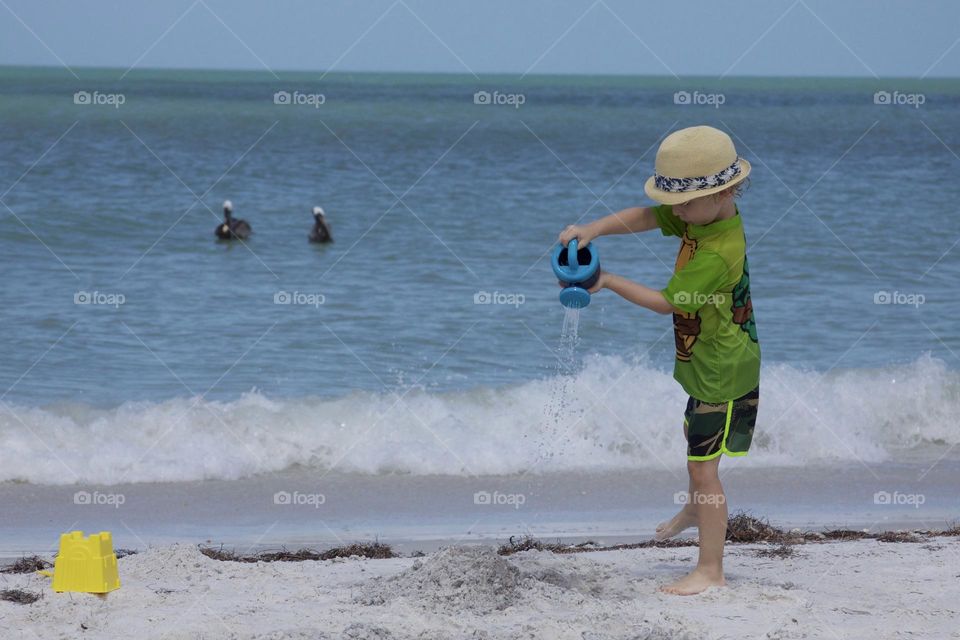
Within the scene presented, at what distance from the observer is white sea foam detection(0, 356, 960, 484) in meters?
6.53

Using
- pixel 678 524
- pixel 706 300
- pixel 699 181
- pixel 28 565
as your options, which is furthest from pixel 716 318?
pixel 28 565

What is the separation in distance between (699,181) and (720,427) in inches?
30.3

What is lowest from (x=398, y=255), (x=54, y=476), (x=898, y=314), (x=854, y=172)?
(x=54, y=476)

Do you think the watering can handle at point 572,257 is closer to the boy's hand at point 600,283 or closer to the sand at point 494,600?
the boy's hand at point 600,283

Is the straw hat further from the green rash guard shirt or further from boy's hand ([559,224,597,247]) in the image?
boy's hand ([559,224,597,247])

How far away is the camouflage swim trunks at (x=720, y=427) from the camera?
3.90 meters

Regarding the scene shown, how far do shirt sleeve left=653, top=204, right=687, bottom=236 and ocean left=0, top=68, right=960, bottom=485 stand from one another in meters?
2.69

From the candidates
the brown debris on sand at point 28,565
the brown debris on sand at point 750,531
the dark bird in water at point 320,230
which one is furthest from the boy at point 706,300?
the dark bird in water at point 320,230

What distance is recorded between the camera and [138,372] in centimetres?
809

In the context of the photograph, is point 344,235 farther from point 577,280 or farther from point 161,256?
point 577,280

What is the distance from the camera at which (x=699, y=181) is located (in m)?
3.78

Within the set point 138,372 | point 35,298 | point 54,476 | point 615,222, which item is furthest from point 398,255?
point 615,222

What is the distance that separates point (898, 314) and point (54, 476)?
6666 mm

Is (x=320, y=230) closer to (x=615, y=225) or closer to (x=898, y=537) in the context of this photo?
(x=898, y=537)
